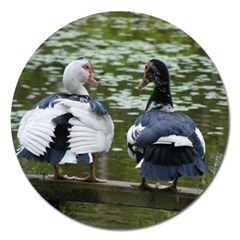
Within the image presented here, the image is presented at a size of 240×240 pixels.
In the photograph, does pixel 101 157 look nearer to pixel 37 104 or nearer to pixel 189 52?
pixel 37 104

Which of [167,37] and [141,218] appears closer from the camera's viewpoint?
[141,218]

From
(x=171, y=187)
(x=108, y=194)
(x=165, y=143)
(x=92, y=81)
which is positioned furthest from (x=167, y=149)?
(x=92, y=81)

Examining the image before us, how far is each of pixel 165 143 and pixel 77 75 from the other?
0.38 meters

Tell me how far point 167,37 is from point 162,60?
11cm

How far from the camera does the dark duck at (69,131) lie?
3.35 metres

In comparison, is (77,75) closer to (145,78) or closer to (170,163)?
(145,78)

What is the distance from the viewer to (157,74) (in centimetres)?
341

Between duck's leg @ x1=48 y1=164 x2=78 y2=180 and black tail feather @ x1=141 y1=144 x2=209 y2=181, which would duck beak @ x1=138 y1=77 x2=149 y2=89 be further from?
duck's leg @ x1=48 y1=164 x2=78 y2=180

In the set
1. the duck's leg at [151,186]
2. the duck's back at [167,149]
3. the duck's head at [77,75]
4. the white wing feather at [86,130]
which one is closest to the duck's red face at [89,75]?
the duck's head at [77,75]

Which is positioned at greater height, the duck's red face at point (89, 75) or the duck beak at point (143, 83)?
the duck's red face at point (89, 75)

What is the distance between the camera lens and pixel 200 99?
11.7 ft

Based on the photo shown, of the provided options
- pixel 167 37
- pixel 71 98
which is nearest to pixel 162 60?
pixel 167 37

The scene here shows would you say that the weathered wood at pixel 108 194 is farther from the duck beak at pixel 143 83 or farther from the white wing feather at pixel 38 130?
the duck beak at pixel 143 83

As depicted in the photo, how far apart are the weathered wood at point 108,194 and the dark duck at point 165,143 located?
0.13ft
